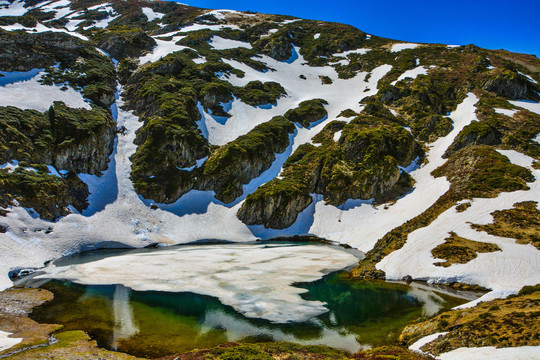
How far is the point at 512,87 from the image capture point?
101750 mm

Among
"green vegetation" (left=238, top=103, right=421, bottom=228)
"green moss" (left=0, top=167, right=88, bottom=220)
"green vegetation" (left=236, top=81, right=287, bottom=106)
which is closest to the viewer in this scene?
"green moss" (left=0, top=167, right=88, bottom=220)

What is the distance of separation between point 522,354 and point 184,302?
28889mm

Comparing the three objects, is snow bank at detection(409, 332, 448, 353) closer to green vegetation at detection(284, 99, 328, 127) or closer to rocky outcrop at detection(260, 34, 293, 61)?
green vegetation at detection(284, 99, 328, 127)

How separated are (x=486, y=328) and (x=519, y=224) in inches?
1319

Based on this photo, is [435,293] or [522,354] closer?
[522,354]

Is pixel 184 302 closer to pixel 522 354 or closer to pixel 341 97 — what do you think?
pixel 522 354

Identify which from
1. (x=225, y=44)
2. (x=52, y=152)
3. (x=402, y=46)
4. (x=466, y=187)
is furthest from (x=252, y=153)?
(x=402, y=46)

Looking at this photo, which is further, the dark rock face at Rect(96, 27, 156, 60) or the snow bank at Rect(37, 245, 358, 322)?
the dark rock face at Rect(96, 27, 156, 60)

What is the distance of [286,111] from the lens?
119m

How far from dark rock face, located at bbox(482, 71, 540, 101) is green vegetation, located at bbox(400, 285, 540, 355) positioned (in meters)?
110

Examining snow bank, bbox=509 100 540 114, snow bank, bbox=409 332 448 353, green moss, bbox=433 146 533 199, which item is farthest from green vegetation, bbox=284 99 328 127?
snow bank, bbox=409 332 448 353

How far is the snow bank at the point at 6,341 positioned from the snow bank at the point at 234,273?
14.7 metres

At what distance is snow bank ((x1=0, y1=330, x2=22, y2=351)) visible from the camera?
66.4 feet

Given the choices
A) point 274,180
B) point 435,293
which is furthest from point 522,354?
point 274,180
